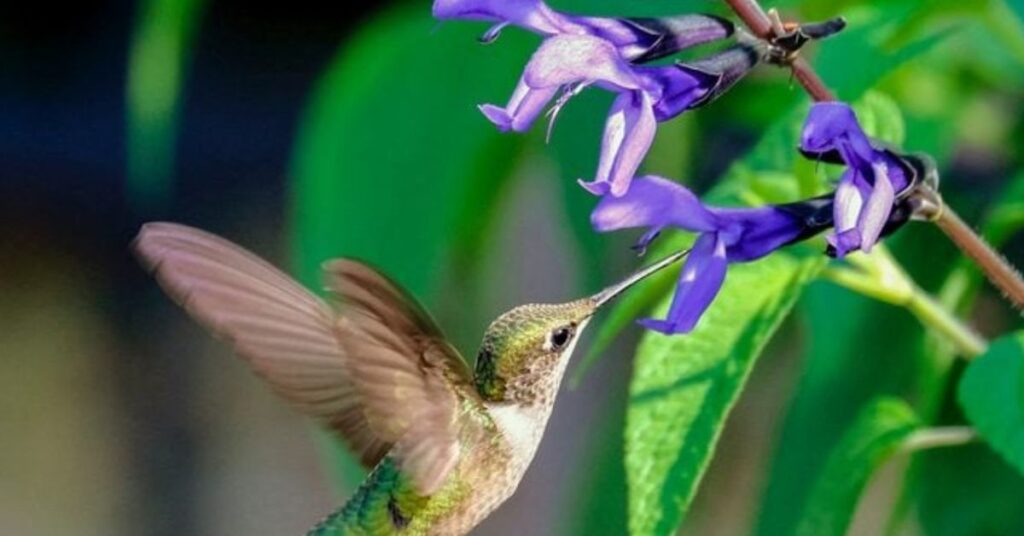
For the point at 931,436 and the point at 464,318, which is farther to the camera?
the point at 464,318

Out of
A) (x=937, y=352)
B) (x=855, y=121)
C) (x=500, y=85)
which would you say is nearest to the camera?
(x=855, y=121)

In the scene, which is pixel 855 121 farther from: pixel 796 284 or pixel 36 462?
pixel 36 462

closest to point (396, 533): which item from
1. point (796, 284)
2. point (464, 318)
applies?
point (796, 284)

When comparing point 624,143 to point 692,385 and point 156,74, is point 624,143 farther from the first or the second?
point 156,74

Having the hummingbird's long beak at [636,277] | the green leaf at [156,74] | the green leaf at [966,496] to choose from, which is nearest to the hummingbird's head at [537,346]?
the hummingbird's long beak at [636,277]

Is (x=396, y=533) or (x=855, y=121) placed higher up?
(x=855, y=121)

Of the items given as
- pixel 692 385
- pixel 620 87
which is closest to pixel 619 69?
pixel 620 87

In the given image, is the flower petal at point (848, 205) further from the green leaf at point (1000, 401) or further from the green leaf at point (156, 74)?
the green leaf at point (156, 74)
